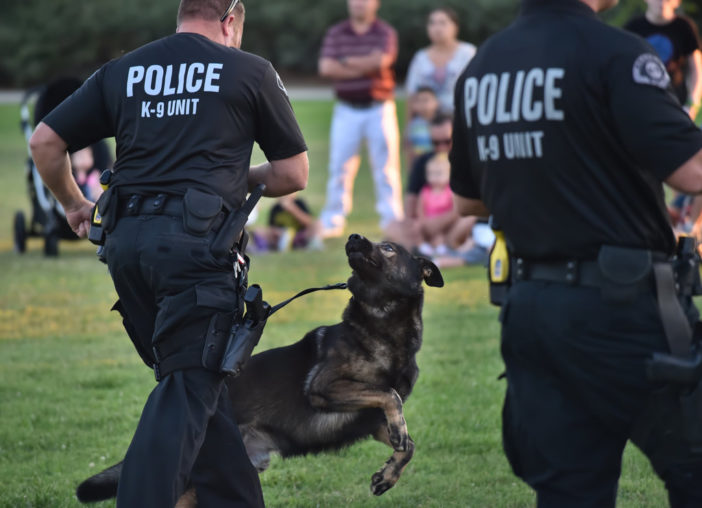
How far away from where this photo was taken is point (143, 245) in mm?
3357

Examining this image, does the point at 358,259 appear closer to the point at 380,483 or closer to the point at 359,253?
the point at 359,253

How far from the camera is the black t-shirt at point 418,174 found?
10.3 meters

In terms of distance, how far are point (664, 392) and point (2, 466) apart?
11.2 ft

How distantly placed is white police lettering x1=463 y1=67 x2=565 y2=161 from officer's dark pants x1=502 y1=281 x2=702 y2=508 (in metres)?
0.37

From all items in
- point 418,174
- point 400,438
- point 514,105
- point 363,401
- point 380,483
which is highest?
point 514,105

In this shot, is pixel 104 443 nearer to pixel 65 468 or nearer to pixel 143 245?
pixel 65 468

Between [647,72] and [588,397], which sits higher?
[647,72]

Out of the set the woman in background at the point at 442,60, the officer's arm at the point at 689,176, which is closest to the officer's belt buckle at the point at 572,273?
the officer's arm at the point at 689,176

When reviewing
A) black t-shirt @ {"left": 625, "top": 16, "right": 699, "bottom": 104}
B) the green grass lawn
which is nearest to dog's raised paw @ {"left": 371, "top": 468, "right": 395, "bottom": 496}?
the green grass lawn

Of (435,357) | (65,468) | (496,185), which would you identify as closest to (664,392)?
(496,185)

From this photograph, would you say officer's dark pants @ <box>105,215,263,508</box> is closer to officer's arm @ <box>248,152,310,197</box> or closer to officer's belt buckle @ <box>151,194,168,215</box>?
officer's belt buckle @ <box>151,194,168,215</box>

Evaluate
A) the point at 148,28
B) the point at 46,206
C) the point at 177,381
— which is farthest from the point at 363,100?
the point at 148,28

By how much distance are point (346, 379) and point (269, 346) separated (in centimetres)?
290

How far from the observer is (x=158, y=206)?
11.1 ft
